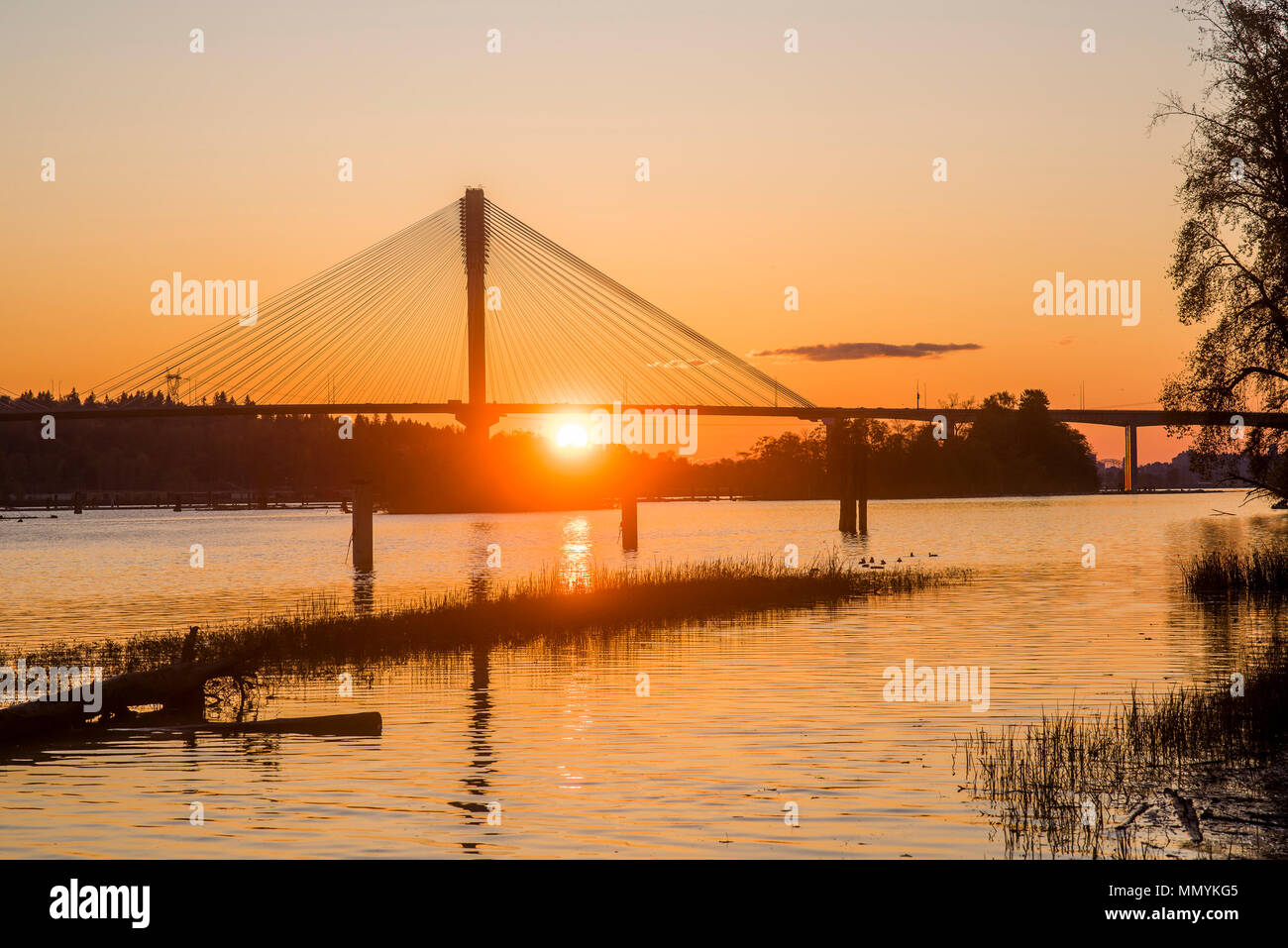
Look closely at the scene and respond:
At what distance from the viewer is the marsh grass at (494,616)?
2280 centimetres

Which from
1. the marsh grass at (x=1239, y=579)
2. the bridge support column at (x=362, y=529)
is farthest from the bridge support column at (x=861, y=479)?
the marsh grass at (x=1239, y=579)

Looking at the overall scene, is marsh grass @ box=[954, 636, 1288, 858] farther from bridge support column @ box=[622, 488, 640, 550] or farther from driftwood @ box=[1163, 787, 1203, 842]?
bridge support column @ box=[622, 488, 640, 550]

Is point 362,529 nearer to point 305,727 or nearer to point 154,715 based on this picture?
point 154,715

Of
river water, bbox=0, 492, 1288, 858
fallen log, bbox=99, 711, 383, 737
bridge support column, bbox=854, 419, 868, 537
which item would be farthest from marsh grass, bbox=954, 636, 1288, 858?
bridge support column, bbox=854, 419, 868, 537

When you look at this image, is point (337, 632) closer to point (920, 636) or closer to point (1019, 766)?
point (920, 636)

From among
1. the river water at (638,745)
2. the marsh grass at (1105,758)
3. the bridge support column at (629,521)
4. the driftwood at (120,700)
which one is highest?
the bridge support column at (629,521)

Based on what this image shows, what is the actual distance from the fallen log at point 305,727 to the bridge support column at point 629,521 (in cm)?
5430

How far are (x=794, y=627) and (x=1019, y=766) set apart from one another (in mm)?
15645

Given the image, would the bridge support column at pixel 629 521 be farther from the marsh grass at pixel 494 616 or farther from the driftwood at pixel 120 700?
the driftwood at pixel 120 700

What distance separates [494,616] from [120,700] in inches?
484

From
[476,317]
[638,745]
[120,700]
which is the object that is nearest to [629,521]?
[476,317]

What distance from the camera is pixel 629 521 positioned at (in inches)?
2867
